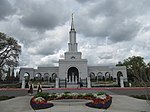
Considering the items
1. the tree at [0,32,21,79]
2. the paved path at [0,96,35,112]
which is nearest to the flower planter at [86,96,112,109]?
the paved path at [0,96,35,112]

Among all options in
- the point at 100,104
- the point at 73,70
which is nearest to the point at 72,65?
the point at 73,70

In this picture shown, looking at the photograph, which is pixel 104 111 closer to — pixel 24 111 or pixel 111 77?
pixel 24 111

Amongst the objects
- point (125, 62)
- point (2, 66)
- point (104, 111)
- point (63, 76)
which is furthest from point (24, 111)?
point (125, 62)

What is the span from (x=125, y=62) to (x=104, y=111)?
5889 cm

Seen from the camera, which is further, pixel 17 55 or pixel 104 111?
pixel 17 55

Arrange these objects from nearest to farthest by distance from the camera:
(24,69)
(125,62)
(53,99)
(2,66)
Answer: (53,99), (2,66), (24,69), (125,62)

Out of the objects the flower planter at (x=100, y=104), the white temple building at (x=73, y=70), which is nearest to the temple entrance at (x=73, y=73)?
the white temple building at (x=73, y=70)

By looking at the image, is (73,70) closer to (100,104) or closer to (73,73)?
(73,73)

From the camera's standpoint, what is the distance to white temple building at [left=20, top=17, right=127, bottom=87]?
47.1 meters

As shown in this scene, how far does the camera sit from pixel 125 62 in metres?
65.8

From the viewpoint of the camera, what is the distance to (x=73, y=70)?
4988 cm

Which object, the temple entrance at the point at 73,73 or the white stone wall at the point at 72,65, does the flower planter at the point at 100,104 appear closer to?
the white stone wall at the point at 72,65

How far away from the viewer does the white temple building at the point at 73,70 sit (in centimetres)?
4709

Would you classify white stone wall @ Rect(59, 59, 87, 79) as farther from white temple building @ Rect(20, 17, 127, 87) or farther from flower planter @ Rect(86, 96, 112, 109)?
flower planter @ Rect(86, 96, 112, 109)
